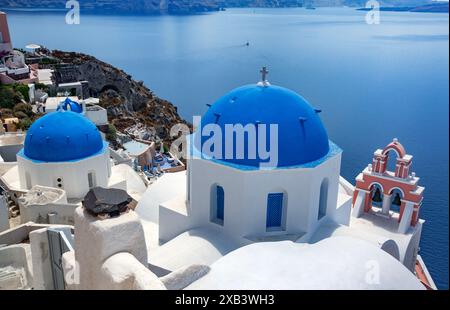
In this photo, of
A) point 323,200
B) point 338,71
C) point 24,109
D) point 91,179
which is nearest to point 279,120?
point 323,200

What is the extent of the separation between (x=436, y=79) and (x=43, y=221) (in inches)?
2682

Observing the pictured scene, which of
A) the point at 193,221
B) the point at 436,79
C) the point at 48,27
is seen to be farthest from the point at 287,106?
the point at 48,27

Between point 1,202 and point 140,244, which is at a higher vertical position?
point 140,244

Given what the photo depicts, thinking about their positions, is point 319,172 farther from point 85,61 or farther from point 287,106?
point 85,61

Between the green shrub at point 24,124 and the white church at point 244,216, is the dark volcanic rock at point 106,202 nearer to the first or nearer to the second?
the white church at point 244,216

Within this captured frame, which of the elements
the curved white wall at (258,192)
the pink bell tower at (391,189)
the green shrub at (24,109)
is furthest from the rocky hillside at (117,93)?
the curved white wall at (258,192)

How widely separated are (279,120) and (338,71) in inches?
2794

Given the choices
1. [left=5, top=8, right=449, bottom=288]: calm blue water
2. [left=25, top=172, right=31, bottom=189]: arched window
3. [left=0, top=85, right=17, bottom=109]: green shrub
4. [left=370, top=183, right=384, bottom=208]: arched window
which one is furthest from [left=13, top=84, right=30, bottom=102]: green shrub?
[left=370, top=183, right=384, bottom=208]: arched window

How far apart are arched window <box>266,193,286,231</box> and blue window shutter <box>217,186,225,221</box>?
133 centimetres

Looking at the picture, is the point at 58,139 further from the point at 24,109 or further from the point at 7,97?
the point at 7,97

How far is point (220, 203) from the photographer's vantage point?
1198 cm

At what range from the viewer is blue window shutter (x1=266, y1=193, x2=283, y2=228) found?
11.5 meters

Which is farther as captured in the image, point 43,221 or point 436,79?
point 436,79

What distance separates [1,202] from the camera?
45.4 ft
